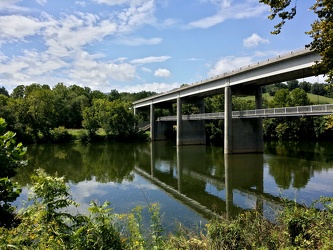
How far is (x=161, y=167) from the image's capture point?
30969mm

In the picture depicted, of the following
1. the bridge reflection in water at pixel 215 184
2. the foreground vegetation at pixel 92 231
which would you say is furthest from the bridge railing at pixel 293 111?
the foreground vegetation at pixel 92 231

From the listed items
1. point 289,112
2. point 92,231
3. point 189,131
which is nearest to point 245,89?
point 289,112

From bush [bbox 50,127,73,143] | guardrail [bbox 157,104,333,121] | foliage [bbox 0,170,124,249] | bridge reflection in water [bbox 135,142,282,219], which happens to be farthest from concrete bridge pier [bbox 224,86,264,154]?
bush [bbox 50,127,73,143]

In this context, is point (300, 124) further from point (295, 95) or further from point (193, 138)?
point (193, 138)

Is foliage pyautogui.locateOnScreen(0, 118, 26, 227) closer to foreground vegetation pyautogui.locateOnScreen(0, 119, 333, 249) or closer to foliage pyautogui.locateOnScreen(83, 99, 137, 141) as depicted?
foreground vegetation pyautogui.locateOnScreen(0, 119, 333, 249)

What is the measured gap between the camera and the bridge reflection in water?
51.0 feet

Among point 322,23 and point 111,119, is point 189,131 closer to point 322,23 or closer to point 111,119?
point 111,119

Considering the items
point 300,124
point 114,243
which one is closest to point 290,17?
point 114,243

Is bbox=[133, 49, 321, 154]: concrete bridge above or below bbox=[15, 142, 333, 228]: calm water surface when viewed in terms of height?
above

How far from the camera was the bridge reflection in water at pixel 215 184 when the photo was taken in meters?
15.5

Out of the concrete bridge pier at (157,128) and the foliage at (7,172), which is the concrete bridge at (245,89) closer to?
the concrete bridge pier at (157,128)

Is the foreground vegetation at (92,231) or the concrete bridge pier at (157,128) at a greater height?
the concrete bridge pier at (157,128)

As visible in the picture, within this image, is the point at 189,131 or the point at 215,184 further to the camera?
the point at 189,131

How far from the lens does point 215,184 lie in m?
21.7
